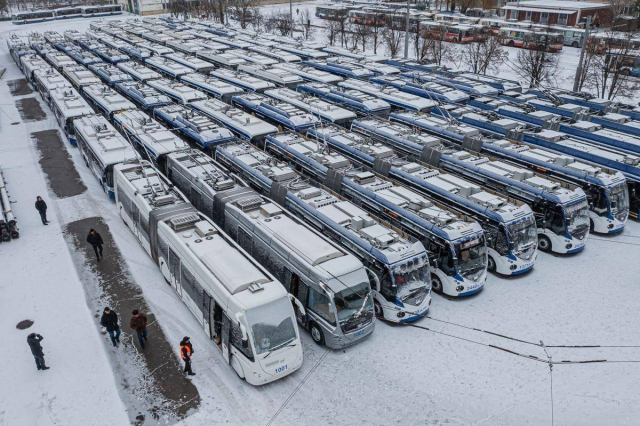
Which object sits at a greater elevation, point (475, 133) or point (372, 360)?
point (475, 133)

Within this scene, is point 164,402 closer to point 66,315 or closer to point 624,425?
point 66,315

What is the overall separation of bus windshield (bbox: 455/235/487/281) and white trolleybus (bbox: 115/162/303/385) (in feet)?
23.6

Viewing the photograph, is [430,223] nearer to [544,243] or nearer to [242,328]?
[544,243]

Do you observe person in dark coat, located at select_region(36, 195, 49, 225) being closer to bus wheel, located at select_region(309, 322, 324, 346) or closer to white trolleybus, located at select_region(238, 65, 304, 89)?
bus wheel, located at select_region(309, 322, 324, 346)

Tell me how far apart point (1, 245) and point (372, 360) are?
17771 mm

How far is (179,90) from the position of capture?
3622cm

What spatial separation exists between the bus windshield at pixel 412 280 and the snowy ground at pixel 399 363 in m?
1.14

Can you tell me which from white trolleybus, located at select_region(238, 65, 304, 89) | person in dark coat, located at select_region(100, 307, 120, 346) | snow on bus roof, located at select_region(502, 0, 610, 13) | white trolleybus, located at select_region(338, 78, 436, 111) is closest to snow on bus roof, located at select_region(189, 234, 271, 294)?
person in dark coat, located at select_region(100, 307, 120, 346)

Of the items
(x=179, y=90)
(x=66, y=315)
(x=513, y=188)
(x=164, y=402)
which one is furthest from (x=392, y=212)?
(x=179, y=90)

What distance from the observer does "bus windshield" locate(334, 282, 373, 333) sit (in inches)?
611

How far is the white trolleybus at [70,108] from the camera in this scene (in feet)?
108

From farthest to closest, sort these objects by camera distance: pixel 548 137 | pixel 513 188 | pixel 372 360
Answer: pixel 548 137 → pixel 513 188 → pixel 372 360

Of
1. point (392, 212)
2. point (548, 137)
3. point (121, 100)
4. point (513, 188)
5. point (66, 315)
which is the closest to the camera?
point (66, 315)

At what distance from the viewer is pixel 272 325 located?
1418 cm
